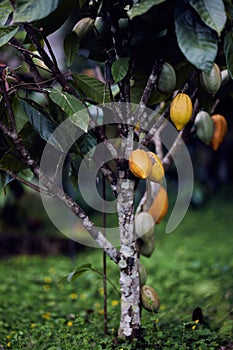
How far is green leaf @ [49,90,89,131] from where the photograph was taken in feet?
3.96

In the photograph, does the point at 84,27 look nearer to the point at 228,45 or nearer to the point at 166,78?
the point at 166,78

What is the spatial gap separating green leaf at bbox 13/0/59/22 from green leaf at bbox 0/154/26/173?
0.56 m

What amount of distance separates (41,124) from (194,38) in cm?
48

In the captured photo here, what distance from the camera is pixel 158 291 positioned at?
9.00ft

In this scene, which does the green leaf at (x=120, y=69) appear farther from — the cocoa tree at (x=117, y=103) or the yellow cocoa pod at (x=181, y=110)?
the yellow cocoa pod at (x=181, y=110)

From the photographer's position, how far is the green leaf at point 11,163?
1.48 metres

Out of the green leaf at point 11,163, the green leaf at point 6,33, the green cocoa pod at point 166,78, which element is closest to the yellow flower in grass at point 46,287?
the green leaf at point 11,163

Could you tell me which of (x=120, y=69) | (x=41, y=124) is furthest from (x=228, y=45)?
(x=41, y=124)

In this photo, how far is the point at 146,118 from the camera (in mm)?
1432

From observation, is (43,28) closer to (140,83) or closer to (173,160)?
(140,83)

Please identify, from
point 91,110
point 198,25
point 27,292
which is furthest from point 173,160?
point 27,292

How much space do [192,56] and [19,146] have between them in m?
0.53

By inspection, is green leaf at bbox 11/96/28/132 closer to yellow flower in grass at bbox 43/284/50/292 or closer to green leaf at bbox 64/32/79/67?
green leaf at bbox 64/32/79/67

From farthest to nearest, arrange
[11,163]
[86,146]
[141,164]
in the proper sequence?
[11,163], [86,146], [141,164]
